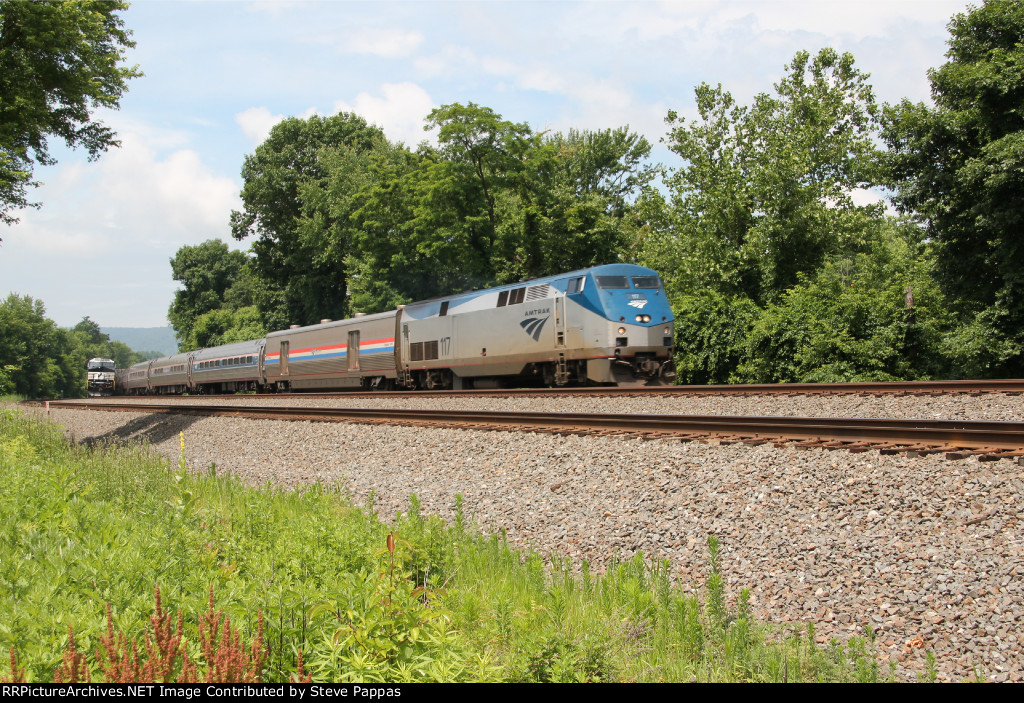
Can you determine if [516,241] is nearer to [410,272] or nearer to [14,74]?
[410,272]

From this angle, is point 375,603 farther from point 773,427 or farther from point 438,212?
point 438,212

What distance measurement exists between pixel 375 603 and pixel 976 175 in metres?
18.9

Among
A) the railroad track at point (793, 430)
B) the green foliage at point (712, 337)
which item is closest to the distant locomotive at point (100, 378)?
the green foliage at point (712, 337)

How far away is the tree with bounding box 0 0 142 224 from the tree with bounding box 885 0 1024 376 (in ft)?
72.0

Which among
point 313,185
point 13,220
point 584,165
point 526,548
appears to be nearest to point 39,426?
point 13,220

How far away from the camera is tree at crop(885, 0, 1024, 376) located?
56.9ft

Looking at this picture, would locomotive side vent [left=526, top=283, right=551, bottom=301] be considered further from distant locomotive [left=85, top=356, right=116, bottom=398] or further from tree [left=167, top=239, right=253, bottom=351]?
tree [left=167, top=239, right=253, bottom=351]

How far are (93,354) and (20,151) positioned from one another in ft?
578

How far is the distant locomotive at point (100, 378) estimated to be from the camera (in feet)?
204

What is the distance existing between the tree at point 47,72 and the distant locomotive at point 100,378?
152 ft

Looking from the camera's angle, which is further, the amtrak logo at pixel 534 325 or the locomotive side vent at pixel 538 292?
the locomotive side vent at pixel 538 292

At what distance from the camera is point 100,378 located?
6259 cm

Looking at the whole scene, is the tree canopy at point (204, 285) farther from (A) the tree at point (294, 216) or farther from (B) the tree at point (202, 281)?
(A) the tree at point (294, 216)

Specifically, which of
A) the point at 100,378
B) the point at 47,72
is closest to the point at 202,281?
the point at 100,378
